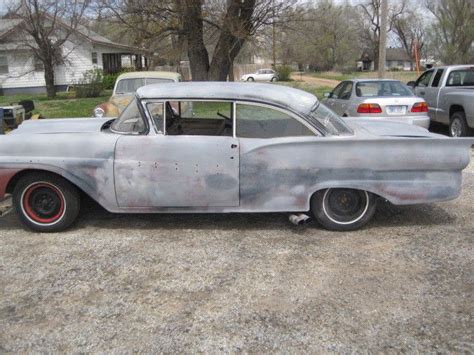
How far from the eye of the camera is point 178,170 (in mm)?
4887

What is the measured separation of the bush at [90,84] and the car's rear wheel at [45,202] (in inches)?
969

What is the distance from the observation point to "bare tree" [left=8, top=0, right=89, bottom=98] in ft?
88.4

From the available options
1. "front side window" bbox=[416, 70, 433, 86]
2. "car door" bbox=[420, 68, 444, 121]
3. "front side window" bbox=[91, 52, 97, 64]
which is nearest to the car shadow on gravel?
"car door" bbox=[420, 68, 444, 121]

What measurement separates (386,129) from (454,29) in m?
52.2

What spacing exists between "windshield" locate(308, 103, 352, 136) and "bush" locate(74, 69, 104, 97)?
83.2ft

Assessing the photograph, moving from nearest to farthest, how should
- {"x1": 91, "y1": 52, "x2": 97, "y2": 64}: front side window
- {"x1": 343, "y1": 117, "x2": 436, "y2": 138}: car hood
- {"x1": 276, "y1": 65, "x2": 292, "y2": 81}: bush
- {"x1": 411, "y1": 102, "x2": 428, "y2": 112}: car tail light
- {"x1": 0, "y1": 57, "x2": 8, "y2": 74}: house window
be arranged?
1. {"x1": 343, "y1": 117, "x2": 436, "y2": 138}: car hood
2. {"x1": 411, "y1": 102, "x2": 428, "y2": 112}: car tail light
3. {"x1": 0, "y1": 57, "x2": 8, "y2": 74}: house window
4. {"x1": 91, "y1": 52, "x2": 97, "y2": 64}: front side window
5. {"x1": 276, "y1": 65, "x2": 292, "y2": 81}: bush

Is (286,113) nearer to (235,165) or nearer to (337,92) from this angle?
(235,165)

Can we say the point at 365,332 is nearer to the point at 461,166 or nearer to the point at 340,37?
the point at 461,166

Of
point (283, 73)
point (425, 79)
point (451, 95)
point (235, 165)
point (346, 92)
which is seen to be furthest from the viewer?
point (283, 73)

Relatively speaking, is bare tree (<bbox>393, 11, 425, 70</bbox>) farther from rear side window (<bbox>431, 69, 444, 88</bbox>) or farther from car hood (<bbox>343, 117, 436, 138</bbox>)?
car hood (<bbox>343, 117, 436, 138</bbox>)

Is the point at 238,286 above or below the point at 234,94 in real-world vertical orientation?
below

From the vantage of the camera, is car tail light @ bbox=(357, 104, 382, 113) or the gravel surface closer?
the gravel surface

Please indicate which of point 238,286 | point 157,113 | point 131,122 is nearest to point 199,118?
point 157,113

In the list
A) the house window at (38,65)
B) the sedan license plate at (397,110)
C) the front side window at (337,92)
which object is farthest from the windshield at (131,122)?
the house window at (38,65)
